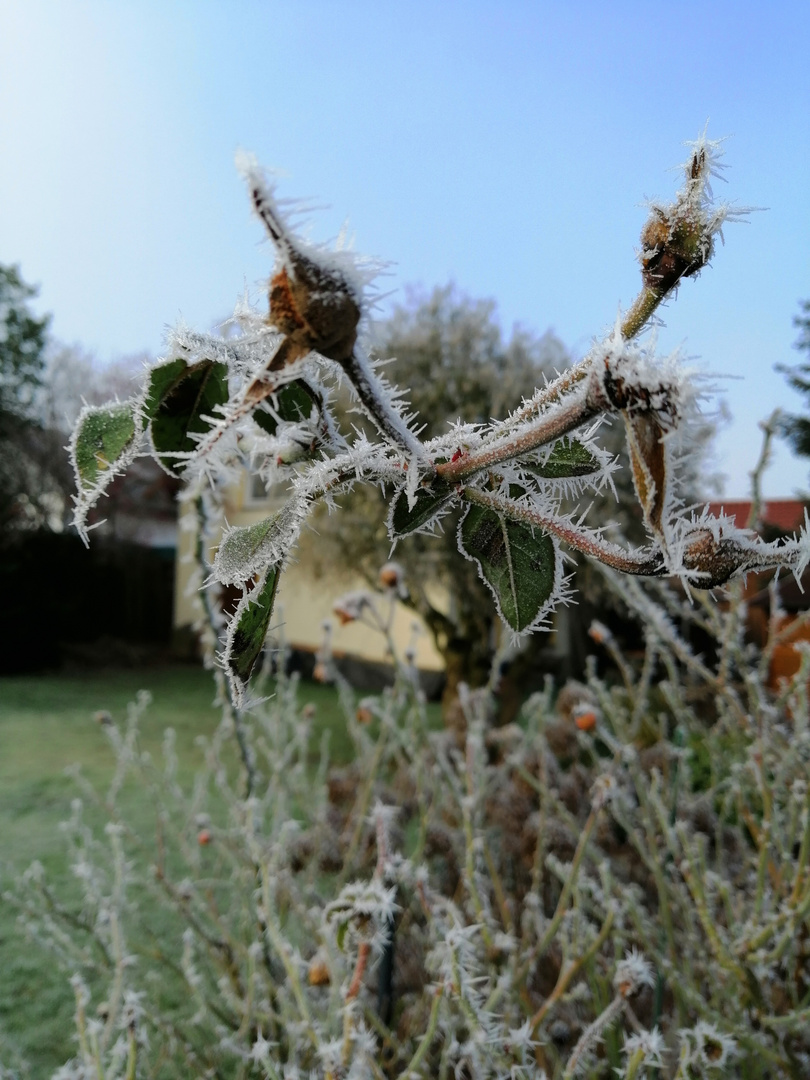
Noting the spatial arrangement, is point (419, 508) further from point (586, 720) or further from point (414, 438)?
point (586, 720)

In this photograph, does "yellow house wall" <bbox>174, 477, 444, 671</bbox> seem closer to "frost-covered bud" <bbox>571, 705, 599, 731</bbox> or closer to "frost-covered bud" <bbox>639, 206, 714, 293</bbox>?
"frost-covered bud" <bbox>571, 705, 599, 731</bbox>

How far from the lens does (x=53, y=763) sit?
127 inches

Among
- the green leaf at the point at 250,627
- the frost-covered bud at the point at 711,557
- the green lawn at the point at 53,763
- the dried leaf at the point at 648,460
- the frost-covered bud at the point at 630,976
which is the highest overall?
the dried leaf at the point at 648,460

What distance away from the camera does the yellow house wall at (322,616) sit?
18.6 ft

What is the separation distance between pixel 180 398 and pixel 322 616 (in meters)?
6.82

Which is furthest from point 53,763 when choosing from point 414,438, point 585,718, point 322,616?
point 322,616

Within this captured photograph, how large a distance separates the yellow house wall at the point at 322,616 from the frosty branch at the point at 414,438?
4957 millimetres

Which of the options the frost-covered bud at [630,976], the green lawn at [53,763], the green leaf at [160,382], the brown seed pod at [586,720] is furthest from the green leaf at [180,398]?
the green lawn at [53,763]

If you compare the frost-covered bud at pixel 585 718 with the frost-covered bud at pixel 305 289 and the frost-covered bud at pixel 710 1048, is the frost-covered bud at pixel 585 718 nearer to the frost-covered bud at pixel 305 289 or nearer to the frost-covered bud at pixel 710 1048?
the frost-covered bud at pixel 710 1048

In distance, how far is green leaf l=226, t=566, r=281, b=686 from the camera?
240 millimetres

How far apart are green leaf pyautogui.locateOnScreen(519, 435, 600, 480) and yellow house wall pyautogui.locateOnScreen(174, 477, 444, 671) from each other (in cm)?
497

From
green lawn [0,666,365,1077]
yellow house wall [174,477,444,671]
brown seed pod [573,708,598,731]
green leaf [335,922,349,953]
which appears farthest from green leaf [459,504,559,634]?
yellow house wall [174,477,444,671]

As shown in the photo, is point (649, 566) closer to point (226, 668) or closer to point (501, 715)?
point (226, 668)

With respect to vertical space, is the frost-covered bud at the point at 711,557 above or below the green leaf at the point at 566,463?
below
